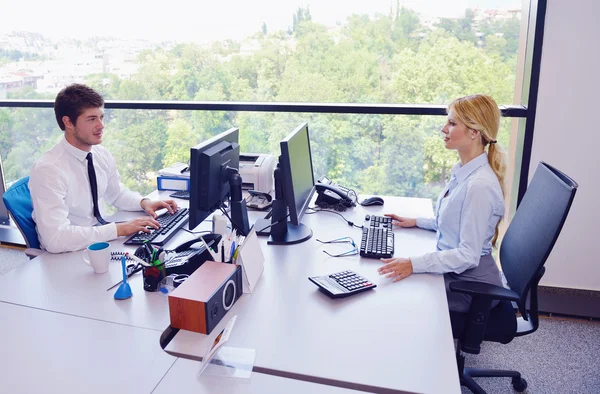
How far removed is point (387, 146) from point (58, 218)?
192cm

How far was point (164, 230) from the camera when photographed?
6.71 feet

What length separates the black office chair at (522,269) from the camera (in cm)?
161

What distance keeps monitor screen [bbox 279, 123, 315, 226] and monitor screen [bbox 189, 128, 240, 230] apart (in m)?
0.26

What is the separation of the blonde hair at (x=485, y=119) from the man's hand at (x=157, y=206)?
1.37 metres

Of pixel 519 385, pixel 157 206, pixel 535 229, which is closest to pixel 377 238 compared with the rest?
pixel 535 229

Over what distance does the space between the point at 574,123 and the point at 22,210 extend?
2.85 m

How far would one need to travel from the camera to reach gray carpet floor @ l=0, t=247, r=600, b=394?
2160 millimetres

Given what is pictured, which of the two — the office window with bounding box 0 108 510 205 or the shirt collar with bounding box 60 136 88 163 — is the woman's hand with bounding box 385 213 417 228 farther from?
the shirt collar with bounding box 60 136 88 163

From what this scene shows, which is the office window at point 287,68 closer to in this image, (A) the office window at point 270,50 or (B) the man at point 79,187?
(A) the office window at point 270,50

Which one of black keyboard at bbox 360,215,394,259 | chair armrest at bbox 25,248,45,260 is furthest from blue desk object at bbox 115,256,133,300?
black keyboard at bbox 360,215,394,259

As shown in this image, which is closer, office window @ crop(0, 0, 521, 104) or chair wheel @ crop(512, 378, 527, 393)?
chair wheel @ crop(512, 378, 527, 393)

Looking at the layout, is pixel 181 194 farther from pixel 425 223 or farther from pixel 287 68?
pixel 425 223

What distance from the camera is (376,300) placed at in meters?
1.53

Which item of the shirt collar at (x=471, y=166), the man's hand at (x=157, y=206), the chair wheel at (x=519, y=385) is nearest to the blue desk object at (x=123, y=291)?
the man's hand at (x=157, y=206)
